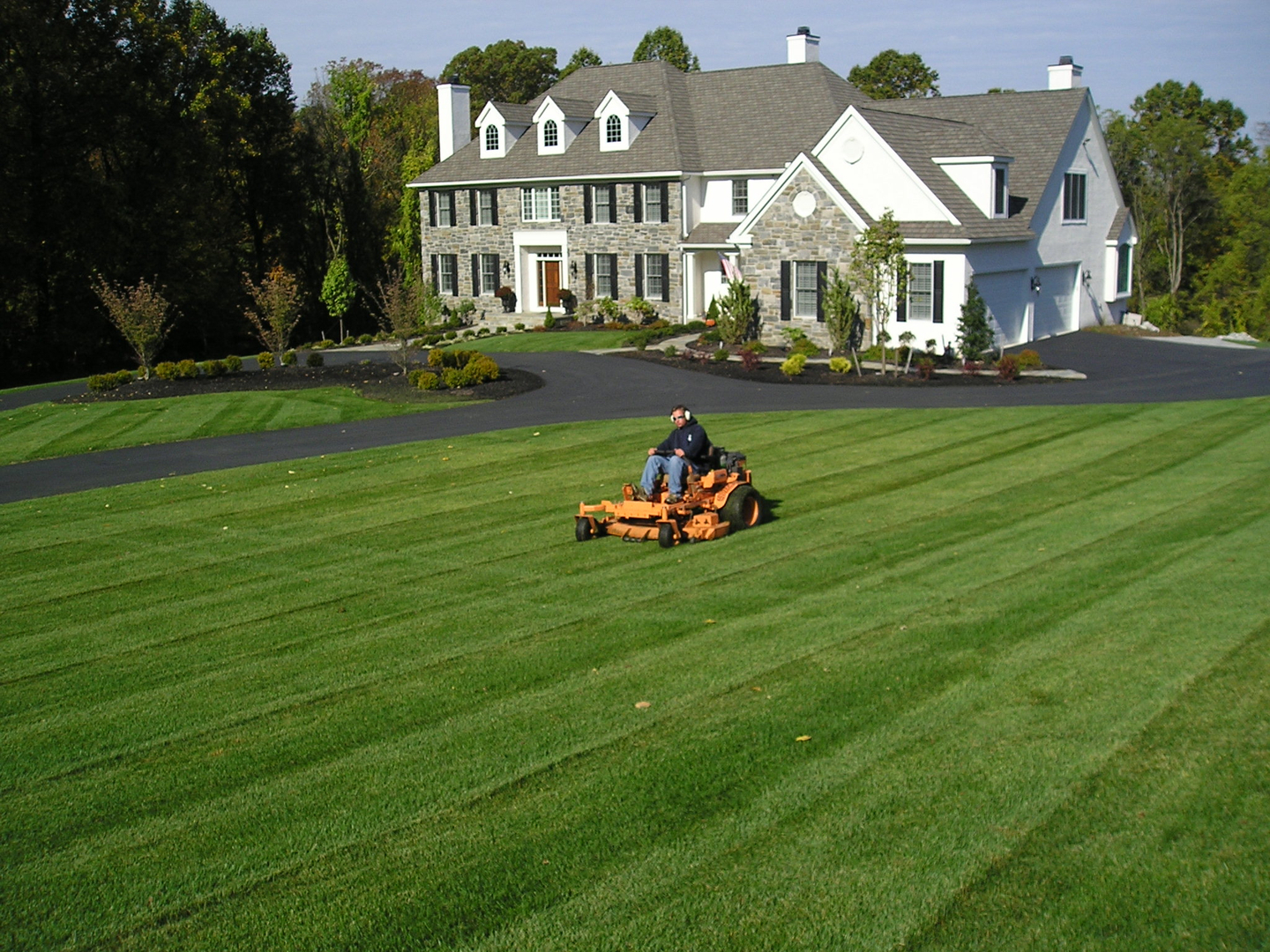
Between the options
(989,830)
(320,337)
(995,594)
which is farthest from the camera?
(320,337)

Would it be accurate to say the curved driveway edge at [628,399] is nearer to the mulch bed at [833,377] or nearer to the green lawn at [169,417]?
the mulch bed at [833,377]

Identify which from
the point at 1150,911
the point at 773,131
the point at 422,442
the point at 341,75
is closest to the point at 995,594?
the point at 1150,911

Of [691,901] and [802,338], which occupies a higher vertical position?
[802,338]

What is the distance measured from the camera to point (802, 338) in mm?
38125

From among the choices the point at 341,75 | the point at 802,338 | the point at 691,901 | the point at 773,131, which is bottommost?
the point at 691,901

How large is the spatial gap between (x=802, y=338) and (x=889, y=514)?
23059mm

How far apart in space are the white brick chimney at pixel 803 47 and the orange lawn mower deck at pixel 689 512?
37512 mm

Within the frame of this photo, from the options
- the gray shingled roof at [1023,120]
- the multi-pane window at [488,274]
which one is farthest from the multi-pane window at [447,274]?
the gray shingled roof at [1023,120]


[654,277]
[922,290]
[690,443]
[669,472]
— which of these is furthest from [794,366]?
[669,472]

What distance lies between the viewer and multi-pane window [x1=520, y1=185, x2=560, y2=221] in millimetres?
49594

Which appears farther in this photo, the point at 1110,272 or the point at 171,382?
the point at 1110,272

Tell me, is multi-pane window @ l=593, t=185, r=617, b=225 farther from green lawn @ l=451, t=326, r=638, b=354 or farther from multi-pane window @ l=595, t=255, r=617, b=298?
green lawn @ l=451, t=326, r=638, b=354

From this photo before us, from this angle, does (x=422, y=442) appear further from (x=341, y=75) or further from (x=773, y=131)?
(x=341, y=75)

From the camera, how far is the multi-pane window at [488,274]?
52344 millimetres
